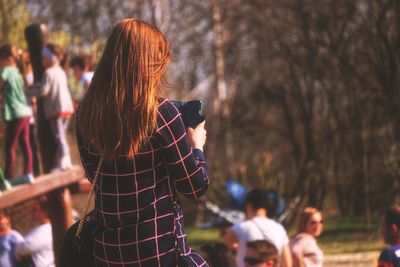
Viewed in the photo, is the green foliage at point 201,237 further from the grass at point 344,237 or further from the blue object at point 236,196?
the blue object at point 236,196

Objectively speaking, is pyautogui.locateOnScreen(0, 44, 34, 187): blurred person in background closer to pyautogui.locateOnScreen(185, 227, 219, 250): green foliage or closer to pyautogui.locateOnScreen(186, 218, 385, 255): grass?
pyautogui.locateOnScreen(186, 218, 385, 255): grass

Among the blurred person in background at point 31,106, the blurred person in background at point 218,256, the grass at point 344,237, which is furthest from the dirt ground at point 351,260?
the blurred person in background at point 218,256

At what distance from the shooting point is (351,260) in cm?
1678

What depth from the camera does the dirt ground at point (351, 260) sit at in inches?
647

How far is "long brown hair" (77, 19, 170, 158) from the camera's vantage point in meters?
3.95

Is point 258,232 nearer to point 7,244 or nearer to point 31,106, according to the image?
point 7,244

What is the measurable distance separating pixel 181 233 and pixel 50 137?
6.88 metres

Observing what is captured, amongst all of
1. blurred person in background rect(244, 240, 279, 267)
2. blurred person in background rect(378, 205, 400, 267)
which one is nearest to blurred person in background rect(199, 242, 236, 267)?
blurred person in background rect(244, 240, 279, 267)

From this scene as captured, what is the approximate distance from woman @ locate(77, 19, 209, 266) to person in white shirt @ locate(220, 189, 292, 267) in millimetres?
4689

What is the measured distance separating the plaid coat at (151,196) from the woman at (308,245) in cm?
570

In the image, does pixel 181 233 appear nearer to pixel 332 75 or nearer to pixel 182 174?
pixel 182 174

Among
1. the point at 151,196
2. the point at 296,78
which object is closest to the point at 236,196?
the point at 296,78

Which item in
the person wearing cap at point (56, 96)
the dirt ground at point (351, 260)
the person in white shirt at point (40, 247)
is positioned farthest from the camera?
Answer: the dirt ground at point (351, 260)

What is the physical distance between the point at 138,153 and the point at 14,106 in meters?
7.15
